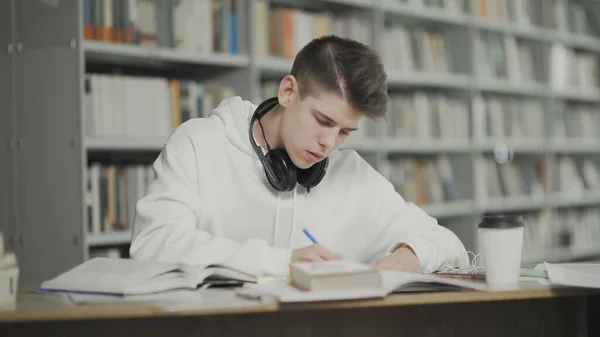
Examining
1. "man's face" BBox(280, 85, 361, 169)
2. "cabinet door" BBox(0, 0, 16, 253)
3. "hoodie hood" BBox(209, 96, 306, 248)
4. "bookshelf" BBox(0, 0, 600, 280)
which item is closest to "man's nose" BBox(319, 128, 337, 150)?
"man's face" BBox(280, 85, 361, 169)

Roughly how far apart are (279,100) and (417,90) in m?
2.48

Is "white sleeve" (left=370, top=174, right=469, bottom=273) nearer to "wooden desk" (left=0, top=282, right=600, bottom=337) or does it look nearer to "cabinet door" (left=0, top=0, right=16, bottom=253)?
"wooden desk" (left=0, top=282, right=600, bottom=337)

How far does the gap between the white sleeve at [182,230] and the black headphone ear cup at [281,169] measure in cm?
17

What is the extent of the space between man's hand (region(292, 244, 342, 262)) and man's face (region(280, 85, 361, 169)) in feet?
1.07

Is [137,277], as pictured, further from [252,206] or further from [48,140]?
[48,140]

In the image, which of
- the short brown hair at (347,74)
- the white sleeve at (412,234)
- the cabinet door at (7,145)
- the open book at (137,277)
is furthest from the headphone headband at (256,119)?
the cabinet door at (7,145)

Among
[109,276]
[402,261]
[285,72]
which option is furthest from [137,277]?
[285,72]

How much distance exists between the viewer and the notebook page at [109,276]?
105cm

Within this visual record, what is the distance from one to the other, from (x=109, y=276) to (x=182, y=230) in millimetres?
352

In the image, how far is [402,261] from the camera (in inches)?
54.7

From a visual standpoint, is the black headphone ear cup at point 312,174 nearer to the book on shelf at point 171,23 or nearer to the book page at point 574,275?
the book page at point 574,275

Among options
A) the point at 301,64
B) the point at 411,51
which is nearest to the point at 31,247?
the point at 301,64

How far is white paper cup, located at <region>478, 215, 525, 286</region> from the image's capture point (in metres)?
1.18

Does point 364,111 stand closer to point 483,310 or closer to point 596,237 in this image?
point 483,310
